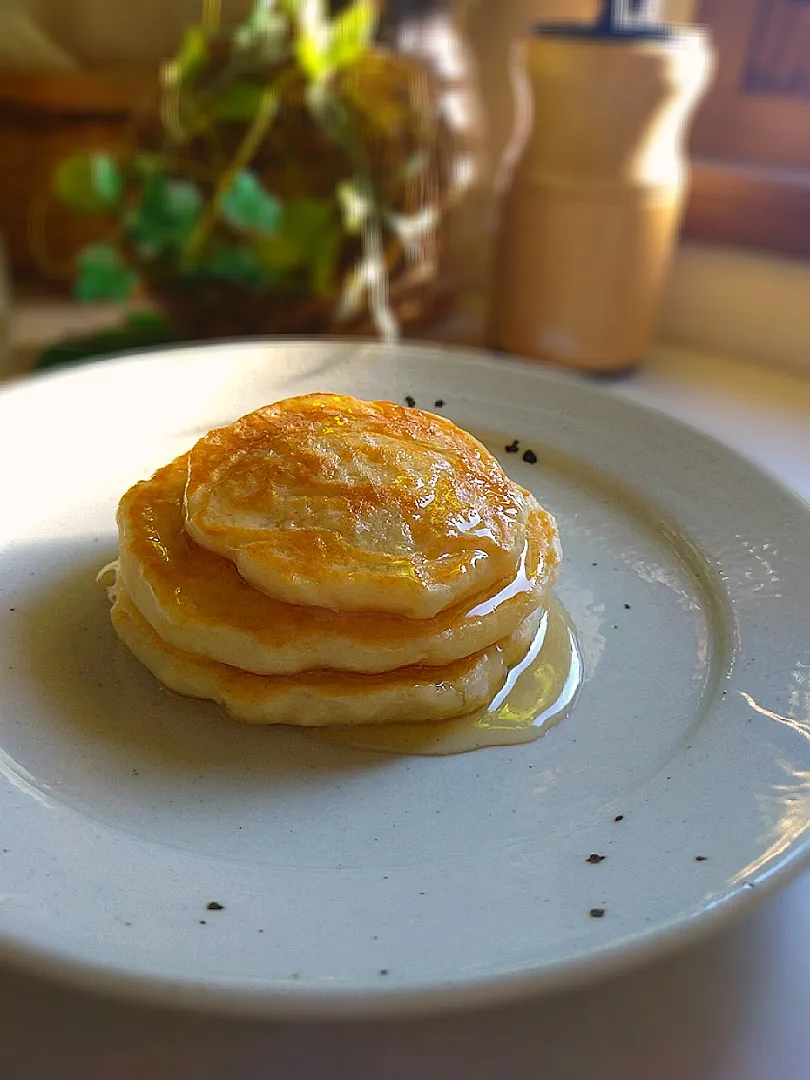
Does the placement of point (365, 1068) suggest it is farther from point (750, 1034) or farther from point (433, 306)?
point (433, 306)

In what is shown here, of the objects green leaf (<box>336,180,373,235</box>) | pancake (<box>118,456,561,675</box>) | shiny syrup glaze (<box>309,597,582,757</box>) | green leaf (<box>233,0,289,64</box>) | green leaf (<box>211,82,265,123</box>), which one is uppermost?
green leaf (<box>233,0,289,64</box>)

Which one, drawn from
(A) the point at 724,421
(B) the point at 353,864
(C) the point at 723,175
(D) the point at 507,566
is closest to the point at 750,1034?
(B) the point at 353,864

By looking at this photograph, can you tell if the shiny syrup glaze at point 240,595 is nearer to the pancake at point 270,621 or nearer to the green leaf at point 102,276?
the pancake at point 270,621

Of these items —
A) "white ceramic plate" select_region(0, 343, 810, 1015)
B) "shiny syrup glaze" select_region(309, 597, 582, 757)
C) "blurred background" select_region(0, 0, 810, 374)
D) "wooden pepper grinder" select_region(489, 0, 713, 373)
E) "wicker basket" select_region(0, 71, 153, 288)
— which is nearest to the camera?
"white ceramic plate" select_region(0, 343, 810, 1015)

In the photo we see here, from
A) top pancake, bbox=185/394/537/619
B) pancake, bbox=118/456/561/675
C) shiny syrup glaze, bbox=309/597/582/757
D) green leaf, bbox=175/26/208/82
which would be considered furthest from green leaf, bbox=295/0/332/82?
shiny syrup glaze, bbox=309/597/582/757

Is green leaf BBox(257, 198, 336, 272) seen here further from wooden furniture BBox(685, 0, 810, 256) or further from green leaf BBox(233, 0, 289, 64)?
wooden furniture BBox(685, 0, 810, 256)

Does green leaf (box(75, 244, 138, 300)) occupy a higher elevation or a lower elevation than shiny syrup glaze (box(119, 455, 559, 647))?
higher

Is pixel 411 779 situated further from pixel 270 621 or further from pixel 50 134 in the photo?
pixel 50 134
